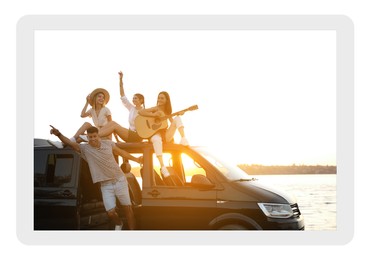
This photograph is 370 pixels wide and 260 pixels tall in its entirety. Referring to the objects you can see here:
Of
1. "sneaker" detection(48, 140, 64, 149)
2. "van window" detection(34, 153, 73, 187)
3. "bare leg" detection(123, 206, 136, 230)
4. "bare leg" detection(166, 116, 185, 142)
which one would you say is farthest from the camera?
"bare leg" detection(166, 116, 185, 142)

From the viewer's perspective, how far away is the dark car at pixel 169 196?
6.42 meters

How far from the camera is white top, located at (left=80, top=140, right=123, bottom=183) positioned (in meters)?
6.88

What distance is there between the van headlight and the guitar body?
190cm

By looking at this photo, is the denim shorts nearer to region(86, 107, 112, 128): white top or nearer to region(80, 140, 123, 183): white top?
region(80, 140, 123, 183): white top

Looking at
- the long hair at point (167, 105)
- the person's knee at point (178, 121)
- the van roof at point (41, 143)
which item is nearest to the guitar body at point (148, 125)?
the person's knee at point (178, 121)

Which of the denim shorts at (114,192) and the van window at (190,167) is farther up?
the van window at (190,167)

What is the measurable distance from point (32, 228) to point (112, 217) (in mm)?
1051

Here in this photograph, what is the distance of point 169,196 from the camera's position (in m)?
6.67

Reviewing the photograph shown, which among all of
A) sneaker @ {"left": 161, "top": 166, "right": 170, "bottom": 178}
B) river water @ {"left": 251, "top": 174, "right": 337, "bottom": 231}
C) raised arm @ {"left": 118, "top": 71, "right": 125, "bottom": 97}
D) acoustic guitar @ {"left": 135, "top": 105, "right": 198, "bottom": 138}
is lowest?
river water @ {"left": 251, "top": 174, "right": 337, "bottom": 231}

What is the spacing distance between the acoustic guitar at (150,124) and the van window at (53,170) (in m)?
1.06

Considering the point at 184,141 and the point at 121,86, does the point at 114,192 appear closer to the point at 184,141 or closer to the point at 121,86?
the point at 184,141

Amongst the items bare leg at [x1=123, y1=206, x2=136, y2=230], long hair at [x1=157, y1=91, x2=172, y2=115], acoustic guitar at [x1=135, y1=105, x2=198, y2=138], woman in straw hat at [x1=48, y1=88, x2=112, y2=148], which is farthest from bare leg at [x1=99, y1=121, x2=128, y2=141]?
bare leg at [x1=123, y1=206, x2=136, y2=230]

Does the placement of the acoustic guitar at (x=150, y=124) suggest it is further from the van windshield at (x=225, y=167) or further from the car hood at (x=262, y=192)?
the car hood at (x=262, y=192)
